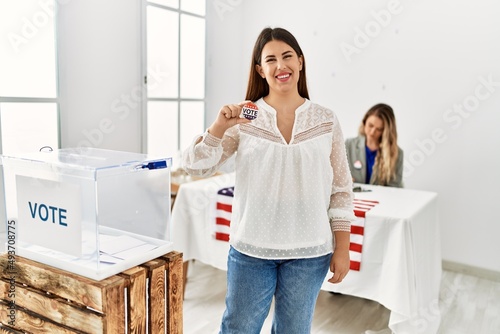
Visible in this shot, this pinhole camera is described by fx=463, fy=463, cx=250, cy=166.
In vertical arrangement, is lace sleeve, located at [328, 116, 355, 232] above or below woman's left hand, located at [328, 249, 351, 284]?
above

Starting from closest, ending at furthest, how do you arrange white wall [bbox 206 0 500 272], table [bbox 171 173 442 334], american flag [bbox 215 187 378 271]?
table [bbox 171 173 442 334], american flag [bbox 215 187 378 271], white wall [bbox 206 0 500 272]

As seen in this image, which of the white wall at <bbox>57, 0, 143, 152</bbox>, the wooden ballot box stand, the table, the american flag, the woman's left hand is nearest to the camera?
the wooden ballot box stand

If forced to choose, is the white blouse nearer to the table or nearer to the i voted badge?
the i voted badge

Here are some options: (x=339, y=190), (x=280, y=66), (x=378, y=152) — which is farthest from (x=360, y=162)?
(x=280, y=66)

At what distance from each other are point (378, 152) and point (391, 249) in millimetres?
981

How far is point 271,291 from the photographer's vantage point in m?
1.23

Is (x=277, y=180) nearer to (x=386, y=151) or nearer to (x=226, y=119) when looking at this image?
(x=226, y=119)

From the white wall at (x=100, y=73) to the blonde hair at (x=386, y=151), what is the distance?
5.19ft

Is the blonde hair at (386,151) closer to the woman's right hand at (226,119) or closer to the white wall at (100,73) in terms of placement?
the white wall at (100,73)

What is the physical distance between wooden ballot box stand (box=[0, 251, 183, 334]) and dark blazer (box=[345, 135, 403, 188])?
2.00 meters

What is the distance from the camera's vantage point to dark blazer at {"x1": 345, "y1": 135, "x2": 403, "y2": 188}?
287 cm

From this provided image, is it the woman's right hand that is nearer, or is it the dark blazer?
the woman's right hand

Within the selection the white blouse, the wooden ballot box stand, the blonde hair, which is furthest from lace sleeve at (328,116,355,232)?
the blonde hair

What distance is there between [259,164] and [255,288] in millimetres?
321
